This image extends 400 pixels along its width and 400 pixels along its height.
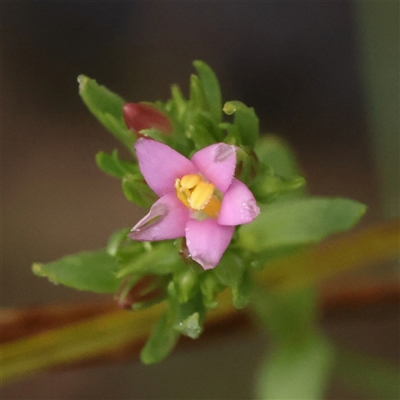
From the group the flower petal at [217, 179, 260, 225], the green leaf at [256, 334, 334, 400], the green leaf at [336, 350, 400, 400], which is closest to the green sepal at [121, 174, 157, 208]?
the flower petal at [217, 179, 260, 225]

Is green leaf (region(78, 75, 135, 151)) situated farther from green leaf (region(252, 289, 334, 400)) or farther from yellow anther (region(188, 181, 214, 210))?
green leaf (region(252, 289, 334, 400))

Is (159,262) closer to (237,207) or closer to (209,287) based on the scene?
(209,287)

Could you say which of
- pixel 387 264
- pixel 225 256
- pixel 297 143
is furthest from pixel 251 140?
pixel 387 264

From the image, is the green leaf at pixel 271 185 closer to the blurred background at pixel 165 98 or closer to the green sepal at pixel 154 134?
the green sepal at pixel 154 134

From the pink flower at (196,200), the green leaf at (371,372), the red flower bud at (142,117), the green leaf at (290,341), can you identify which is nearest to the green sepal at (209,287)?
the pink flower at (196,200)

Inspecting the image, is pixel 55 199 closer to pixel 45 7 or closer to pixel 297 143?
pixel 45 7
